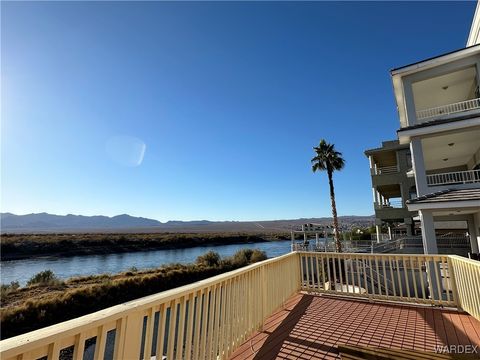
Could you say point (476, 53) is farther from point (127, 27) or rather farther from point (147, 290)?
point (147, 290)

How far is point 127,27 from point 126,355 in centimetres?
830

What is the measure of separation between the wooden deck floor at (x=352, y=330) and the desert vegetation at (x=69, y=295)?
1142 centimetres

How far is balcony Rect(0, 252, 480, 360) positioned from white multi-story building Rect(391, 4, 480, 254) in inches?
180

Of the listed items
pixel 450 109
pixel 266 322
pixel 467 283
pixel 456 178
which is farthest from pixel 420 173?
pixel 266 322

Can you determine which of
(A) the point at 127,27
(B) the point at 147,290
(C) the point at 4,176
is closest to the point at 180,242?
(B) the point at 147,290

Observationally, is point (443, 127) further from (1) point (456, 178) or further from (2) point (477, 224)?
(2) point (477, 224)

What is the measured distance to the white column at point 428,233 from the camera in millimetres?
8563

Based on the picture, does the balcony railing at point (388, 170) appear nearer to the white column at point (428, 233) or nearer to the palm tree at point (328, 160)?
the palm tree at point (328, 160)

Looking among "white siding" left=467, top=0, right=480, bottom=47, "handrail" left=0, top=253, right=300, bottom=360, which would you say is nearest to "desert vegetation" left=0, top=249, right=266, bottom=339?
"handrail" left=0, top=253, right=300, bottom=360

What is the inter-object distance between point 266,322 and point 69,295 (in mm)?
12838

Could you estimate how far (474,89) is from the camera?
1046 centimetres

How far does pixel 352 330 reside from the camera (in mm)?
3668

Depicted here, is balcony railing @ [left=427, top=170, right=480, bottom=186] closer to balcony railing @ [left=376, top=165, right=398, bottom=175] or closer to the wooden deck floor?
balcony railing @ [left=376, top=165, right=398, bottom=175]

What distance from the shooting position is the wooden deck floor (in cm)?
314
